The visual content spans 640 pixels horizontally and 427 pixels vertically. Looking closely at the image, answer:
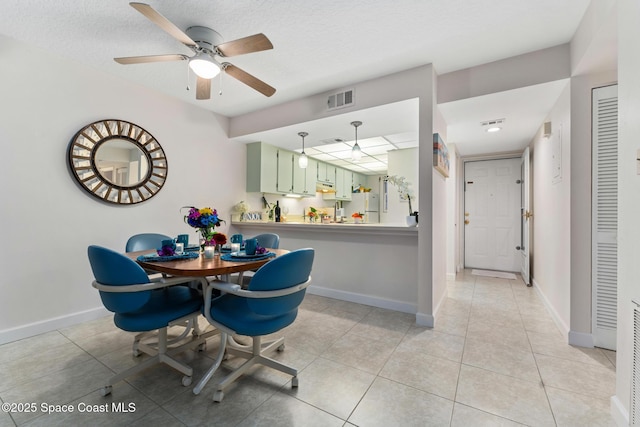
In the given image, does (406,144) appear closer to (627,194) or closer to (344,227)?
(344,227)

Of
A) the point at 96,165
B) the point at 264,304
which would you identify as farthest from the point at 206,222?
the point at 96,165

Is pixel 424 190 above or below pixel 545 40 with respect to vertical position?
below

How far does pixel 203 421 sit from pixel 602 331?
2.99 metres

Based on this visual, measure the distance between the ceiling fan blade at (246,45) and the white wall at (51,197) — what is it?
5.86ft

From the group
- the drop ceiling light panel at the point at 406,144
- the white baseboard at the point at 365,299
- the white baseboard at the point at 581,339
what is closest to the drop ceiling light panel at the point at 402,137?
the drop ceiling light panel at the point at 406,144

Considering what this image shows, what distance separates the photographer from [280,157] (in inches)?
183

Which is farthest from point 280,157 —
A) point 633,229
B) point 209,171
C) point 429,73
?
point 633,229

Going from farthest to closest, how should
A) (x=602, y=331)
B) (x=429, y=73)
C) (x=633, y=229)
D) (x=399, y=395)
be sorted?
(x=429, y=73)
(x=602, y=331)
(x=399, y=395)
(x=633, y=229)

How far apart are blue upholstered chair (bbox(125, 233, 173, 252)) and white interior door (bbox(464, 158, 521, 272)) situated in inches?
205

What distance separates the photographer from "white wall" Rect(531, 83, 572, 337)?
235cm

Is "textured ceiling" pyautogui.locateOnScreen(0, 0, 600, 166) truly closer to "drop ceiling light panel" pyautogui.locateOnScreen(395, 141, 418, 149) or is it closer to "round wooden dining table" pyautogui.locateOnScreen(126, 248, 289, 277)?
"drop ceiling light panel" pyautogui.locateOnScreen(395, 141, 418, 149)

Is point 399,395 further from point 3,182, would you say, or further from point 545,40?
point 3,182

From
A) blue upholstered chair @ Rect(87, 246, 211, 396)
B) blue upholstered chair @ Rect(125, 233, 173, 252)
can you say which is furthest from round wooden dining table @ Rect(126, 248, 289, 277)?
blue upholstered chair @ Rect(125, 233, 173, 252)

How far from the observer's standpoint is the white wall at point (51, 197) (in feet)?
7.48
